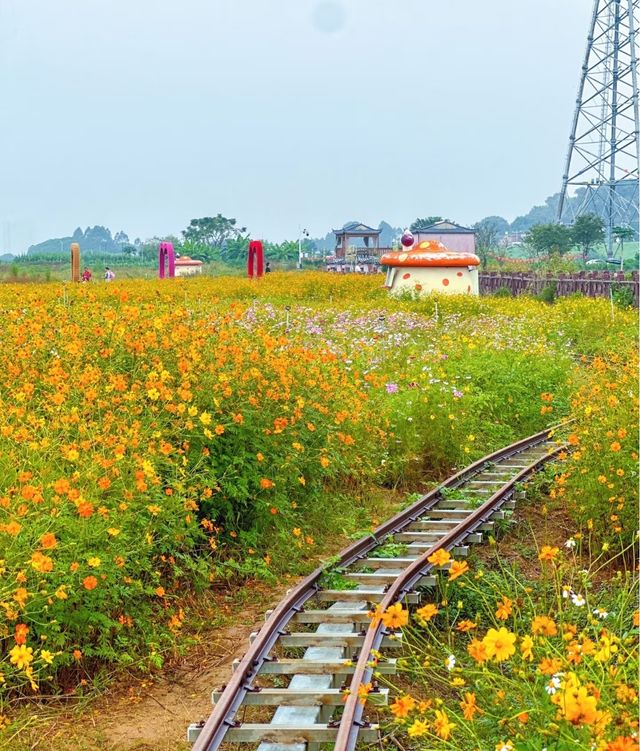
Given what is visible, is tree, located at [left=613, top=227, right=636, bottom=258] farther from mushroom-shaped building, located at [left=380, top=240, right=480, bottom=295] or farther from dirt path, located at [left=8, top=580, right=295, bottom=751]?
dirt path, located at [left=8, top=580, right=295, bottom=751]

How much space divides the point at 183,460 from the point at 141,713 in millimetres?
1824

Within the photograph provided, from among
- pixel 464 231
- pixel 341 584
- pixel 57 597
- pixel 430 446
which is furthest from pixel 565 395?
pixel 464 231

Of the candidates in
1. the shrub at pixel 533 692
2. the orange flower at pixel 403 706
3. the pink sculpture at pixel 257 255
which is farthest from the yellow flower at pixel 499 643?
the pink sculpture at pixel 257 255

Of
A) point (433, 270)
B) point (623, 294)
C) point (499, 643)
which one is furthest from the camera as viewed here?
point (623, 294)

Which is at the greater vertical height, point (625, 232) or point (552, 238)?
point (625, 232)

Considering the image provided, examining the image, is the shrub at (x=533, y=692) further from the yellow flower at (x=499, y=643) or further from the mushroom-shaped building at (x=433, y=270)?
the mushroom-shaped building at (x=433, y=270)

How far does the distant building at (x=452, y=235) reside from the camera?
67.3 meters

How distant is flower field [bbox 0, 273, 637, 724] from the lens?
559 cm

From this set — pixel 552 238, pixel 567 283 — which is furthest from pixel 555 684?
pixel 552 238

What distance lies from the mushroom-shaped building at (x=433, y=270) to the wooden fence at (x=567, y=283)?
3.68 meters

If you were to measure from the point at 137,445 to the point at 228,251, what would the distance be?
90.8m

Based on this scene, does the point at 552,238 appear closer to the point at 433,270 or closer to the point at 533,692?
the point at 433,270

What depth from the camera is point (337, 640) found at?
19.1 feet

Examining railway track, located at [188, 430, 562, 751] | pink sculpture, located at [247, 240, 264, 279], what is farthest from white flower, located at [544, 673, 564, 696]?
pink sculpture, located at [247, 240, 264, 279]
